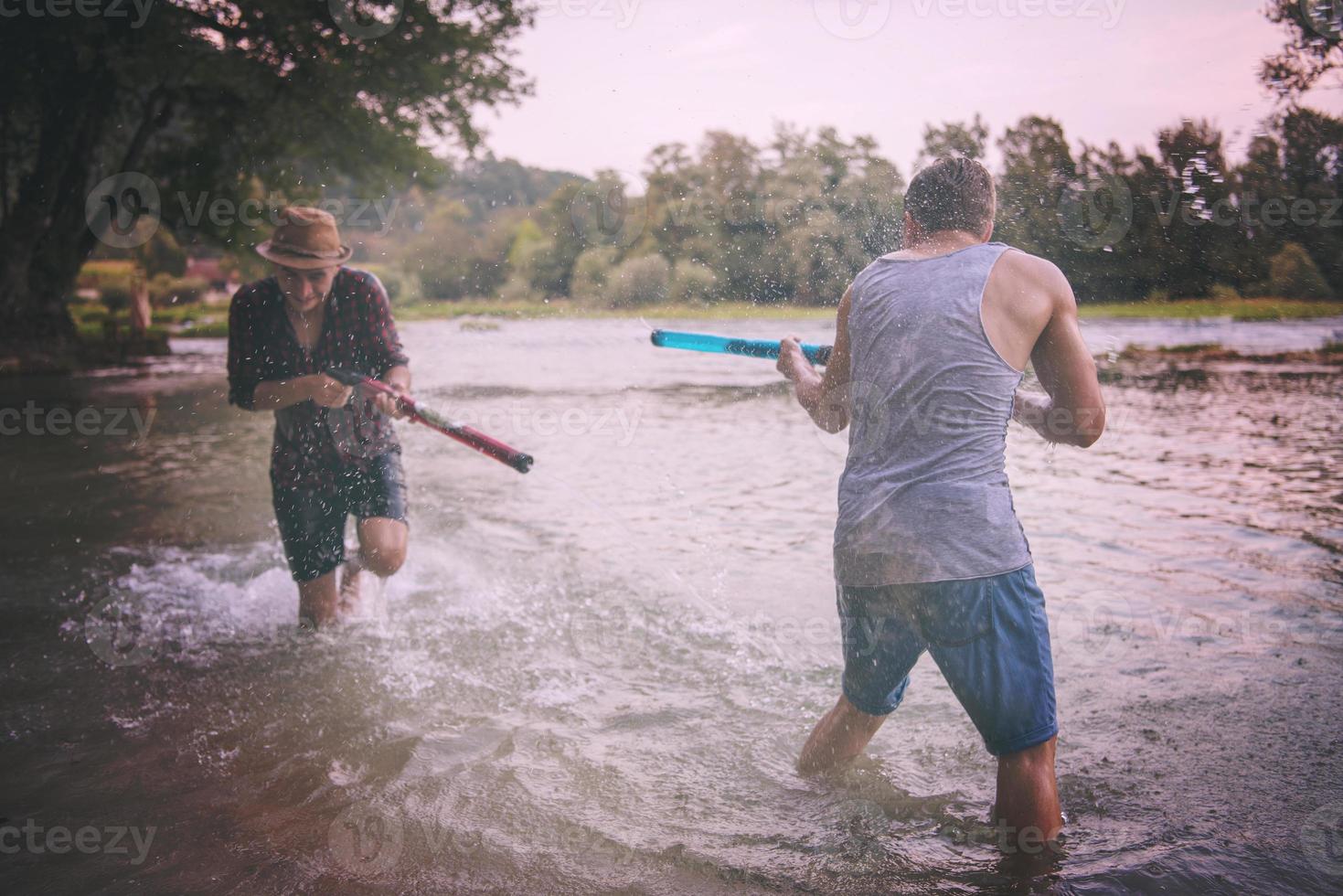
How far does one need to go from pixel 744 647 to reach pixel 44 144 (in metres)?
20.4

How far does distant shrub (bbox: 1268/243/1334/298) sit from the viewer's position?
16641mm

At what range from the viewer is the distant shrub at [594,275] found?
12.2 m

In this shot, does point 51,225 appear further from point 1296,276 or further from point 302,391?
point 1296,276

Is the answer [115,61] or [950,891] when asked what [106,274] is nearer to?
[115,61]

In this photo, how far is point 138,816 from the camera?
10.1 feet

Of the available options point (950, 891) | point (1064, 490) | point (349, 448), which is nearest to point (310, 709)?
point (349, 448)

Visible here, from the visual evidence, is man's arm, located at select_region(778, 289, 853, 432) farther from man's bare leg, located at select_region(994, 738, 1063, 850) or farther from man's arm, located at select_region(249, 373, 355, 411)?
man's arm, located at select_region(249, 373, 355, 411)

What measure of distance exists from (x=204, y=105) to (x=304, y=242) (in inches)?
746

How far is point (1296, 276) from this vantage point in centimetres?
1792
